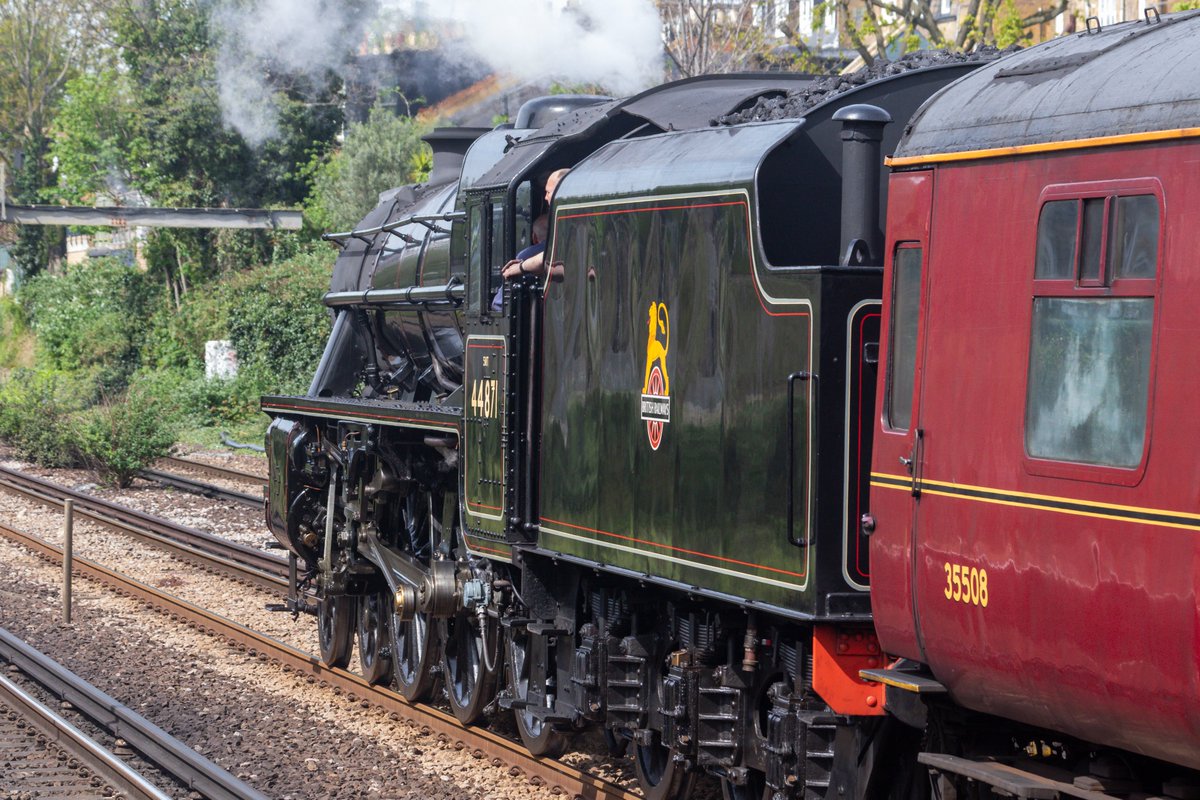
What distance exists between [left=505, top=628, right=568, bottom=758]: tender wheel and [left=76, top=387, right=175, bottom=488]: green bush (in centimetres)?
1507

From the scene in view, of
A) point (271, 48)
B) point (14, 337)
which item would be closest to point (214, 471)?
point (271, 48)

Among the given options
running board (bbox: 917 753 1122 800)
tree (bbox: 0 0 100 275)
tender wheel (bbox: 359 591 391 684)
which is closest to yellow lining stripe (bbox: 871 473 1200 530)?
running board (bbox: 917 753 1122 800)

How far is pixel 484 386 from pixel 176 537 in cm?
1055

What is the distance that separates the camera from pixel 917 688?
4.98 meters

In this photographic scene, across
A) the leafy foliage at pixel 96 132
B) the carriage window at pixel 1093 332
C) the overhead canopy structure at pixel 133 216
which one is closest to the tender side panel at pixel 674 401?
the carriage window at pixel 1093 332

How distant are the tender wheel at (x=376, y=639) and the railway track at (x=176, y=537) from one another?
3321 millimetres

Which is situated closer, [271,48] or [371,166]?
[371,166]

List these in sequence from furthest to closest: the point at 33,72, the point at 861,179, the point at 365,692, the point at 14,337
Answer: the point at 33,72, the point at 14,337, the point at 365,692, the point at 861,179

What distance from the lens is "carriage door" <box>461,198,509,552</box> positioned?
27.0 feet

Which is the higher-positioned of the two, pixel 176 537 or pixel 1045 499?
pixel 1045 499

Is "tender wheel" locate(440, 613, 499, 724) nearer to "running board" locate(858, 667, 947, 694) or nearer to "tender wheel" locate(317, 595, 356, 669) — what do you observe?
"tender wheel" locate(317, 595, 356, 669)

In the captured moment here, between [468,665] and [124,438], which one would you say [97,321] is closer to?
[124,438]

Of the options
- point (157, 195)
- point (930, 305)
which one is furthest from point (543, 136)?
point (157, 195)

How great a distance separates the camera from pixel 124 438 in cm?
2275
